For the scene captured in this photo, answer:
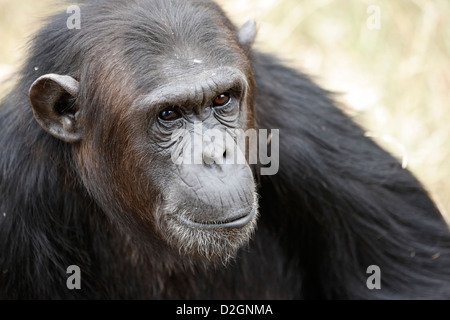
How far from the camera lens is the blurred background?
9.81 m

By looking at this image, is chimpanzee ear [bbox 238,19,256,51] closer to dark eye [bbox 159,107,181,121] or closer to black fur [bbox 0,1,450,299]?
black fur [bbox 0,1,450,299]

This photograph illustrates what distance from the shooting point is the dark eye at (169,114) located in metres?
5.46

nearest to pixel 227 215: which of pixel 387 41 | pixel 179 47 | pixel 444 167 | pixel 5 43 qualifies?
pixel 179 47

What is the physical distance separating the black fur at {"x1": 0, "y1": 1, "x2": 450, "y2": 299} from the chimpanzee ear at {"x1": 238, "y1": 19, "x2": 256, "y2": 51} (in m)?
0.22

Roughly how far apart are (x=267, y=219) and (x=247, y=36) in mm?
1714

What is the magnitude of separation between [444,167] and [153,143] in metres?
5.13

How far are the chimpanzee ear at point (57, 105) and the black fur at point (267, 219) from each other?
155 mm

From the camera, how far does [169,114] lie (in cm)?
546
